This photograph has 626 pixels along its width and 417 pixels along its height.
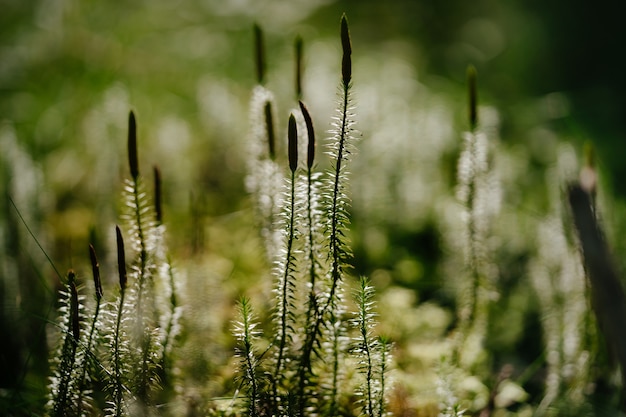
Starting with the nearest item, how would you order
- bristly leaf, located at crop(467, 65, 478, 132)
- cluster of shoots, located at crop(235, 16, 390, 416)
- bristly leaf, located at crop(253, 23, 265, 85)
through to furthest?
cluster of shoots, located at crop(235, 16, 390, 416) < bristly leaf, located at crop(467, 65, 478, 132) < bristly leaf, located at crop(253, 23, 265, 85)

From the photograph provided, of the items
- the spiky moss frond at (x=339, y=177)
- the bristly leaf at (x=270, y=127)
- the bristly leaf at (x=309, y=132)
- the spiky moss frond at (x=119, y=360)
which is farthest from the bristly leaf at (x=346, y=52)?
the spiky moss frond at (x=119, y=360)

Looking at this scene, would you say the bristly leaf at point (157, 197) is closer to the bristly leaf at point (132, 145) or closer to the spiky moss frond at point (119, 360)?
the bristly leaf at point (132, 145)

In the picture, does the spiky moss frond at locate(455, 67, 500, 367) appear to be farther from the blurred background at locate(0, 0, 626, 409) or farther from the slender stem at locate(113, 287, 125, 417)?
the slender stem at locate(113, 287, 125, 417)

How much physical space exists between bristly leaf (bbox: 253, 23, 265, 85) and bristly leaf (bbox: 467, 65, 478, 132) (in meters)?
0.66

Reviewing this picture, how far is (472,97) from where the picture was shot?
1.56m

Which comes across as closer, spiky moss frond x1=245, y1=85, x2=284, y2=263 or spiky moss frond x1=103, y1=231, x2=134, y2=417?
spiky moss frond x1=103, y1=231, x2=134, y2=417

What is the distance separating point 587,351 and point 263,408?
105cm

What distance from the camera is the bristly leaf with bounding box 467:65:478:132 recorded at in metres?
1.51

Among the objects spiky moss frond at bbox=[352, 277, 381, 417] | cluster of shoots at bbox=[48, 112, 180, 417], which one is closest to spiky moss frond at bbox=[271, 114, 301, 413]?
spiky moss frond at bbox=[352, 277, 381, 417]

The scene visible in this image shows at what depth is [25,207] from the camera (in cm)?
229

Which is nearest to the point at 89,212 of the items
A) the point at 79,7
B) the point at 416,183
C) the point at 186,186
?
the point at 186,186

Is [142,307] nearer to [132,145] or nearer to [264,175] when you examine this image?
[132,145]

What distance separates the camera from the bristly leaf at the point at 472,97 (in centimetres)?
151

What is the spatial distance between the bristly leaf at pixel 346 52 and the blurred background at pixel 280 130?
737 mm
